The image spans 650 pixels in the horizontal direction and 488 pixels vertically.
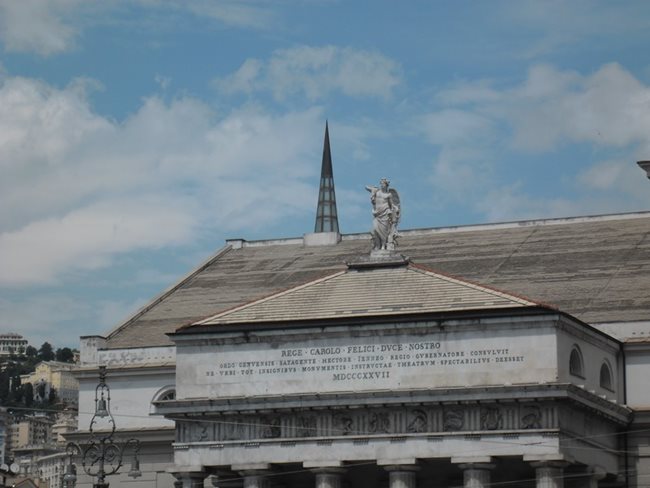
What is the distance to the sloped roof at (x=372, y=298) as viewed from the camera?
9219 cm

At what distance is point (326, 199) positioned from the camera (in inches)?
5212

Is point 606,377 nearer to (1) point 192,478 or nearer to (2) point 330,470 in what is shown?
(2) point 330,470

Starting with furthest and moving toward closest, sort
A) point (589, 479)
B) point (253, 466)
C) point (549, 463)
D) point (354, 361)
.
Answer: point (253, 466)
point (354, 361)
point (589, 479)
point (549, 463)

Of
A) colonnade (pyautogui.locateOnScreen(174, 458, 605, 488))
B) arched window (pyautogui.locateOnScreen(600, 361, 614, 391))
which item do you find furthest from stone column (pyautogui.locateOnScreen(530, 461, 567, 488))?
arched window (pyautogui.locateOnScreen(600, 361, 614, 391))

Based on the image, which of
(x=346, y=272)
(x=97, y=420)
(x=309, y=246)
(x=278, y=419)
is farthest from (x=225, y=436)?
(x=309, y=246)

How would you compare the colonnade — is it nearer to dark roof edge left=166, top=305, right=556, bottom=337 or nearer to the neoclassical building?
the neoclassical building

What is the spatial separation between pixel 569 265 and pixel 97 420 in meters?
23.5

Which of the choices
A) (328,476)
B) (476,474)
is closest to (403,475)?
(476,474)

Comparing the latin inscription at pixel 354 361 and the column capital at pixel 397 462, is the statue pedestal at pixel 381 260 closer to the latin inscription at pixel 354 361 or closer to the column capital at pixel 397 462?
the latin inscription at pixel 354 361

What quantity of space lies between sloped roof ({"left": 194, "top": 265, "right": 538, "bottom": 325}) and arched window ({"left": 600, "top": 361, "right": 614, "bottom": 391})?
6818 millimetres

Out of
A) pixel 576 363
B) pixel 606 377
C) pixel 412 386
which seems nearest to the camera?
pixel 412 386

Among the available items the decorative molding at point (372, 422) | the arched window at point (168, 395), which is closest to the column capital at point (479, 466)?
the decorative molding at point (372, 422)

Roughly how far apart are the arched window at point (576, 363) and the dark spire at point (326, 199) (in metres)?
37.1

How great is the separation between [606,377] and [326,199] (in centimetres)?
3859
